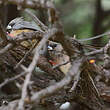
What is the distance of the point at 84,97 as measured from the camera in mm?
2143

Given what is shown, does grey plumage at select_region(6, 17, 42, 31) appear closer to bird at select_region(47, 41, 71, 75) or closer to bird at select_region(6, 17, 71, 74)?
bird at select_region(6, 17, 71, 74)

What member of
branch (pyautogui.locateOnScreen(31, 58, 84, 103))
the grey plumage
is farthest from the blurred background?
branch (pyautogui.locateOnScreen(31, 58, 84, 103))

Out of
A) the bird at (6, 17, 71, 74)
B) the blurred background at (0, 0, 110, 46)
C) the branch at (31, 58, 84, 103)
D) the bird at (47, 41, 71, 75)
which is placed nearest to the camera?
the branch at (31, 58, 84, 103)

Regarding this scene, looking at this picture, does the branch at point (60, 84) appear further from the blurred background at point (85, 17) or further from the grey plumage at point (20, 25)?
the blurred background at point (85, 17)

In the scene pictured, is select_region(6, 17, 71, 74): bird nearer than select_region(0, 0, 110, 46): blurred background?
Yes

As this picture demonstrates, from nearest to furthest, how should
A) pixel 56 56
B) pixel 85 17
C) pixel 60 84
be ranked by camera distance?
1. pixel 60 84
2. pixel 56 56
3. pixel 85 17

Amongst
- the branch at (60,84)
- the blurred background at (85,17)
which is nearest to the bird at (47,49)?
the branch at (60,84)

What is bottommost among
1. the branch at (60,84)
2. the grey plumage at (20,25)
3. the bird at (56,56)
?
the bird at (56,56)

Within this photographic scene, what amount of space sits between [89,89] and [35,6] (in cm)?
94

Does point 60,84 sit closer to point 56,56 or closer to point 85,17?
point 56,56

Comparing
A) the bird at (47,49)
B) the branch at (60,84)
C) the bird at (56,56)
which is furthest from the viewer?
the bird at (56,56)

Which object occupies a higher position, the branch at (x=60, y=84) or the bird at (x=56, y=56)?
the branch at (x=60, y=84)

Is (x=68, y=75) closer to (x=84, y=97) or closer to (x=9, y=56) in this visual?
(x=84, y=97)

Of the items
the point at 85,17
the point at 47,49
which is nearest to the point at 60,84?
the point at 47,49
